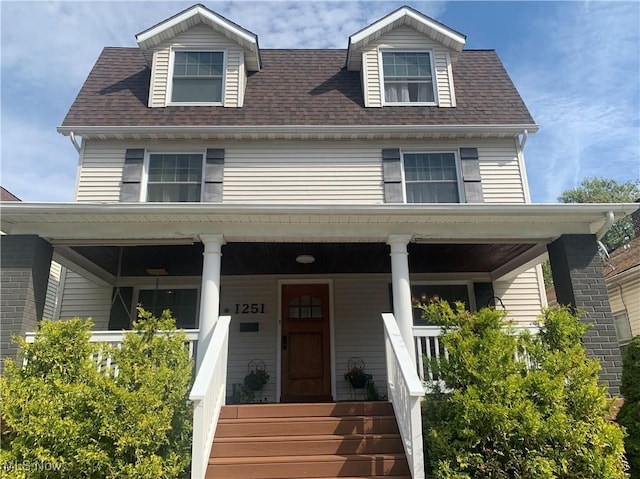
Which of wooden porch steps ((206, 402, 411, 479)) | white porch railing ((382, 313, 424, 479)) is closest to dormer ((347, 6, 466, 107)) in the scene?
white porch railing ((382, 313, 424, 479))

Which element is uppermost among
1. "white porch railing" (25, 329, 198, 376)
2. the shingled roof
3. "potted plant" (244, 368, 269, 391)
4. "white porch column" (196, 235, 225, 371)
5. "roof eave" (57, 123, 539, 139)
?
the shingled roof

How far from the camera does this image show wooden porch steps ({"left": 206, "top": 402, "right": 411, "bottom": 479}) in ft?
13.3

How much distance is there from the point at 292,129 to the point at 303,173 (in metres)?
0.80

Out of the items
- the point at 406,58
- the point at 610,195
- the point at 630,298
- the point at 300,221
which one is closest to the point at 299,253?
the point at 300,221

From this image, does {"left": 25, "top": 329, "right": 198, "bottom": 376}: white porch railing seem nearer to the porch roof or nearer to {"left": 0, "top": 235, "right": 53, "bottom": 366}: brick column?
{"left": 0, "top": 235, "right": 53, "bottom": 366}: brick column

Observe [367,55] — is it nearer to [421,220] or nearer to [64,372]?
[421,220]

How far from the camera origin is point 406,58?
29.0ft

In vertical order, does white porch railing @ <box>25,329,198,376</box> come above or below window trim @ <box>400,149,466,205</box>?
below

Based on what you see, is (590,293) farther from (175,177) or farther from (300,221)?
(175,177)

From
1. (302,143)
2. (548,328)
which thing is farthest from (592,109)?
(548,328)

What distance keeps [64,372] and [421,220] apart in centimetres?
436

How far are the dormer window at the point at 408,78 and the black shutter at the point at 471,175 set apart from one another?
1.26 meters

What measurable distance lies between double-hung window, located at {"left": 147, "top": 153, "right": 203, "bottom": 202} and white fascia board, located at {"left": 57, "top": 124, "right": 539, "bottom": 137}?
1.47 feet

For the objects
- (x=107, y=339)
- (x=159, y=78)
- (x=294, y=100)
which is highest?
(x=159, y=78)
